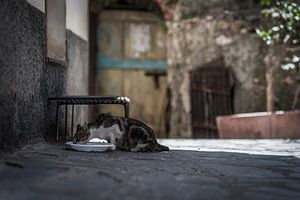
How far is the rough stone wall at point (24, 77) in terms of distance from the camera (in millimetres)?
2588

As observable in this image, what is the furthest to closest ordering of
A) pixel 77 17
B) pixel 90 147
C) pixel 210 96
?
pixel 210 96
pixel 77 17
pixel 90 147

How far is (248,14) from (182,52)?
5.36 ft

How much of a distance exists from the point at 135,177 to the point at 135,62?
791 cm

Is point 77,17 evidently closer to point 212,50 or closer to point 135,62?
point 212,50

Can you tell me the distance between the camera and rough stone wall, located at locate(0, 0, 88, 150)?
259 cm

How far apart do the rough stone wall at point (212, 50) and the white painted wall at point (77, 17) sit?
3997mm

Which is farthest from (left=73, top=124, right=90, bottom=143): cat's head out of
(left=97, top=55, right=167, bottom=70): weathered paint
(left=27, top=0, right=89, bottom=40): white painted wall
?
(left=97, top=55, right=167, bottom=70): weathered paint

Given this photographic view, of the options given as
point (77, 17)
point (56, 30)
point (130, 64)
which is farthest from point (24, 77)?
point (130, 64)

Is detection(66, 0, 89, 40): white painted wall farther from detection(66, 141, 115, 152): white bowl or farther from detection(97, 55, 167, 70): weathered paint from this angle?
detection(97, 55, 167, 70): weathered paint

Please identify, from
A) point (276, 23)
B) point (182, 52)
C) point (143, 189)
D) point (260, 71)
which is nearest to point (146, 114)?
point (182, 52)

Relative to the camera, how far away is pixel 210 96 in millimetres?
8570

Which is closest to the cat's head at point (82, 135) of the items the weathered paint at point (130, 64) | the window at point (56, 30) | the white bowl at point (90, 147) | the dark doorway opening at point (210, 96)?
the white bowl at point (90, 147)

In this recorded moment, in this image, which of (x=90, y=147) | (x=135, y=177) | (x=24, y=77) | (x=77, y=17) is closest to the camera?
(x=135, y=177)

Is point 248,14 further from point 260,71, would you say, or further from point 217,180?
point 217,180
